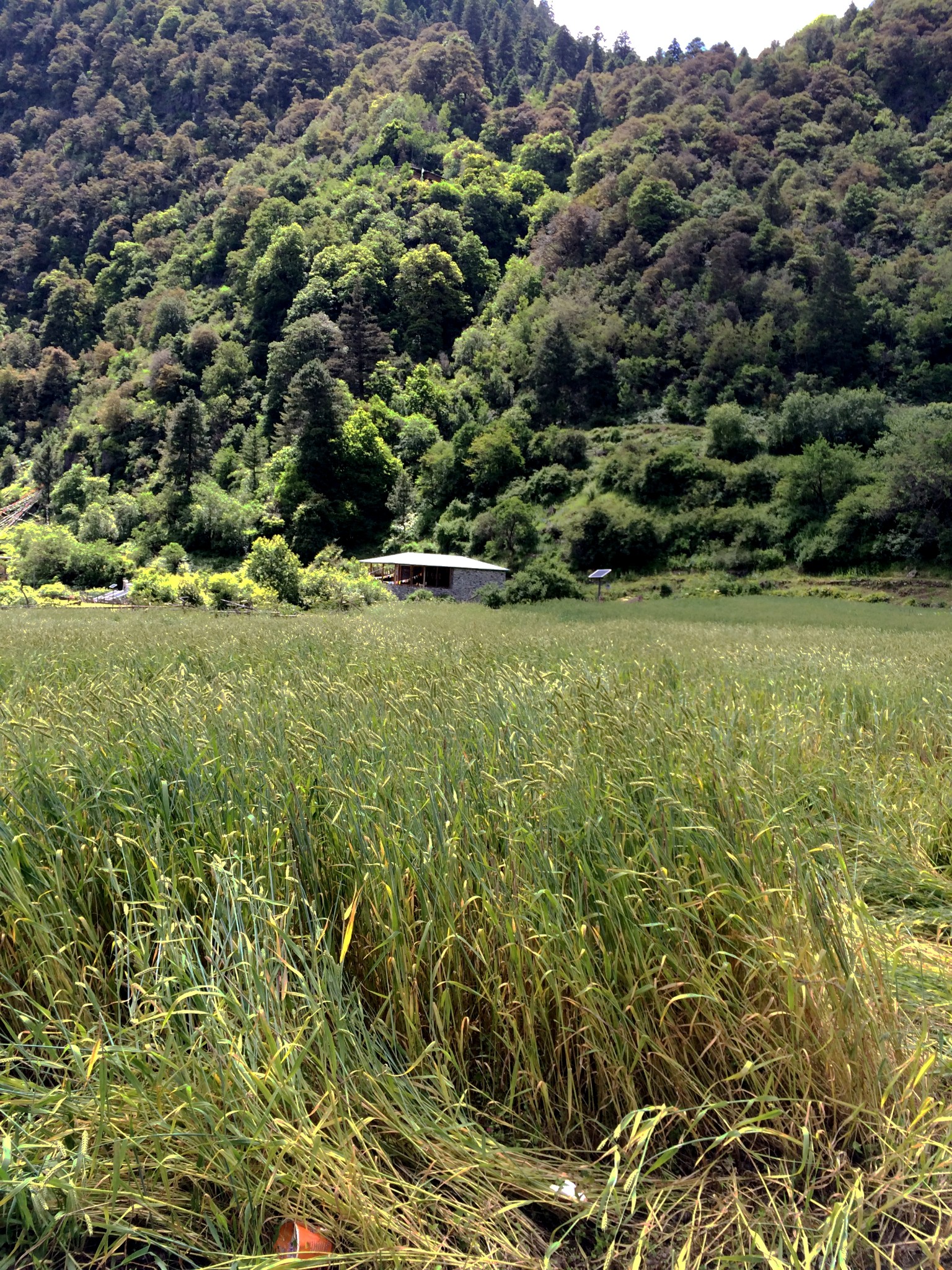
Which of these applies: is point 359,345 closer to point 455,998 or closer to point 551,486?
point 551,486

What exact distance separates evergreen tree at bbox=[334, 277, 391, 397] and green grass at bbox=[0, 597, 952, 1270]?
7939cm

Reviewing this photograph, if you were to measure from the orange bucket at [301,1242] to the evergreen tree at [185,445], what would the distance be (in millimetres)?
68737

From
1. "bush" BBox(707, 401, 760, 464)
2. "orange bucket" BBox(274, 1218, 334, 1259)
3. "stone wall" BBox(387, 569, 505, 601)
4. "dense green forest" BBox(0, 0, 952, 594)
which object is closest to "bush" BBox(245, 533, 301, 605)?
"stone wall" BBox(387, 569, 505, 601)

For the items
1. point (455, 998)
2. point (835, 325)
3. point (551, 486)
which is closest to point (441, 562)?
point (551, 486)

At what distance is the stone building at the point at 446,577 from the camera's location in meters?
43.1

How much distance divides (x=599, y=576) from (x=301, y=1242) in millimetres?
41682

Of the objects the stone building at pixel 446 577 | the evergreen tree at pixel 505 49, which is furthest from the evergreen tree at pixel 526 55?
the stone building at pixel 446 577

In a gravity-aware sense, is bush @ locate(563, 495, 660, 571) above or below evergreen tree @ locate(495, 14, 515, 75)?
below

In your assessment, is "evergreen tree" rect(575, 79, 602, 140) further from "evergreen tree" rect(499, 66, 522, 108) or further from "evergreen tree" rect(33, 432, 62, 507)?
"evergreen tree" rect(33, 432, 62, 507)

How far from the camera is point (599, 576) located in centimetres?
4206

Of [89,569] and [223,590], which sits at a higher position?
[89,569]

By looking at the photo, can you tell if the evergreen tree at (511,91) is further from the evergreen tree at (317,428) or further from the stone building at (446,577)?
the stone building at (446,577)

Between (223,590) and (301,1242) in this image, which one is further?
(223,590)

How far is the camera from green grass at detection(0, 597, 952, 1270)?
1.46m
